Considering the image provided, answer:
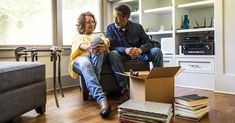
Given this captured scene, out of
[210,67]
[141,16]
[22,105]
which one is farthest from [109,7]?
[22,105]

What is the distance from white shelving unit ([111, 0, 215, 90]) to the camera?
2.89m

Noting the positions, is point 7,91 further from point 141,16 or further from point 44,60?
point 141,16

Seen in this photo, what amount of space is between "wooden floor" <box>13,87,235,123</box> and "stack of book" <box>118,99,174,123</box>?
22cm

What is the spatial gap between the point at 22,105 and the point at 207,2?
2381 millimetres

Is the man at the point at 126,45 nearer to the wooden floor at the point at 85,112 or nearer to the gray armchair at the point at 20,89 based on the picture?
the wooden floor at the point at 85,112

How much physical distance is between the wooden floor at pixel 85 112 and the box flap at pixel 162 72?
1.09 feet

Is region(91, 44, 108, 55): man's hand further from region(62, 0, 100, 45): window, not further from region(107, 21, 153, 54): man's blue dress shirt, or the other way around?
region(62, 0, 100, 45): window

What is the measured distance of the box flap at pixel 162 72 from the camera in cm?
162

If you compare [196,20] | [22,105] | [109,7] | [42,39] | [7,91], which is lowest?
[22,105]

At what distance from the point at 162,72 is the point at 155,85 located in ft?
0.36

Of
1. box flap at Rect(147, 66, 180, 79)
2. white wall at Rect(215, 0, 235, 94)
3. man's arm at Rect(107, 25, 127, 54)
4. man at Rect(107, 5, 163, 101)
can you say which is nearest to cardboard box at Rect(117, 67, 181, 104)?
box flap at Rect(147, 66, 180, 79)

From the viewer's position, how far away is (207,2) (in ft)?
9.46

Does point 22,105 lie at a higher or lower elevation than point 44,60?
lower

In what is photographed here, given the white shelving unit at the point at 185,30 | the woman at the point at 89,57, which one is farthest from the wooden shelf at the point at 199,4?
the woman at the point at 89,57
